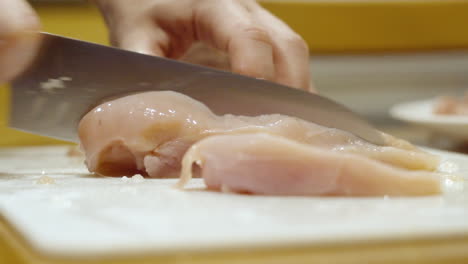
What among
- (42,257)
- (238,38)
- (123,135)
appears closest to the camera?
(42,257)

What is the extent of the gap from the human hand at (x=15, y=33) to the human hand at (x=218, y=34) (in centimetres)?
54

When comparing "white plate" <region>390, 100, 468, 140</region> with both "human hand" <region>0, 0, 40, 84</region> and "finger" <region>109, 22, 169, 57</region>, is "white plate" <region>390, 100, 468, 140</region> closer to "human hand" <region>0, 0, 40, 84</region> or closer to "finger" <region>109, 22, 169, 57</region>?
"finger" <region>109, 22, 169, 57</region>

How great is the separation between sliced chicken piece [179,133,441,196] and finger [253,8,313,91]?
27.4 inches

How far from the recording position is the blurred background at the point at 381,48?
11.5 ft

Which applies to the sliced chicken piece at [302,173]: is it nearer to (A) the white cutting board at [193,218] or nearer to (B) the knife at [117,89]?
(A) the white cutting board at [193,218]

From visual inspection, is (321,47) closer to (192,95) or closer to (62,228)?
(192,95)

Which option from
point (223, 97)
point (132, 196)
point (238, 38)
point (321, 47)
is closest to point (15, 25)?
point (132, 196)

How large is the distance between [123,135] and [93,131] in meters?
0.07

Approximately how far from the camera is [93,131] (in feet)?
4.10

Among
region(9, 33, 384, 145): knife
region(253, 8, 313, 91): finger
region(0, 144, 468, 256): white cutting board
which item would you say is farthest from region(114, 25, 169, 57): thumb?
region(0, 144, 468, 256): white cutting board

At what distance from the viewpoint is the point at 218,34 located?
1.64m

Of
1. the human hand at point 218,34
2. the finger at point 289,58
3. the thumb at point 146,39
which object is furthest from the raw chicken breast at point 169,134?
the thumb at point 146,39

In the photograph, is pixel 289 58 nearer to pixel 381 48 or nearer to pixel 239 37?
pixel 239 37

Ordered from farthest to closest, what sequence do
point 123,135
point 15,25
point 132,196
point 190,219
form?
point 123,135 → point 15,25 → point 132,196 → point 190,219
